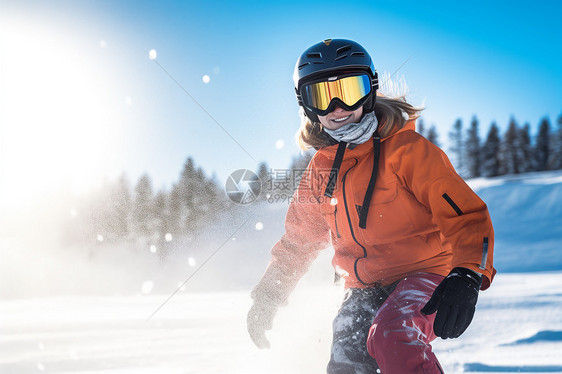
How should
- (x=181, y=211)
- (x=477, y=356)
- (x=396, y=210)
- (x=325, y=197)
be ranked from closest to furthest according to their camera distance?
(x=396, y=210) → (x=325, y=197) → (x=477, y=356) → (x=181, y=211)

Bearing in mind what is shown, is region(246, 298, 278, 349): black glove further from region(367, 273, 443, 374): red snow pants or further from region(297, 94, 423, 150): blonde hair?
region(297, 94, 423, 150): blonde hair

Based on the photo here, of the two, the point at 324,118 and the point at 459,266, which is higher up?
the point at 324,118

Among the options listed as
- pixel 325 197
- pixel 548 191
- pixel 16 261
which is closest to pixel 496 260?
pixel 548 191

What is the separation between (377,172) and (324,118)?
0.54 meters

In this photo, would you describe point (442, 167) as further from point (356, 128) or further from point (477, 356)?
point (477, 356)

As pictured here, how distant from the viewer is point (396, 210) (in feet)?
6.64

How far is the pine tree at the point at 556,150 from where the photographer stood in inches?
1373

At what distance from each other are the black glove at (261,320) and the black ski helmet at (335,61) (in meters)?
1.38

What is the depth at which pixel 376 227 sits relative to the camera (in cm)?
207

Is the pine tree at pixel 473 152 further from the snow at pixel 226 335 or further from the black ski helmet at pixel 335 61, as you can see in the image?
the black ski helmet at pixel 335 61

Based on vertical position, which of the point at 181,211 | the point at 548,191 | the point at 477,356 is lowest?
the point at 548,191

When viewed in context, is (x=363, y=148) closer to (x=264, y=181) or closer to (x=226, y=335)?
(x=226, y=335)

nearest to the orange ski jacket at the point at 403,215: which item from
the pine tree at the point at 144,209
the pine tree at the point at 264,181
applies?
the pine tree at the point at 264,181

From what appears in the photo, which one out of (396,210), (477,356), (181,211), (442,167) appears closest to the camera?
(442,167)
